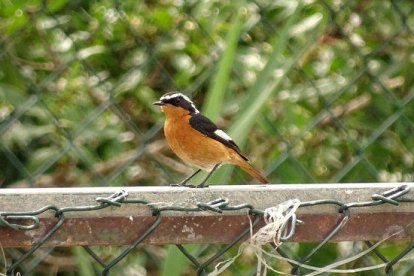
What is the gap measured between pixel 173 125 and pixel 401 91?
2.88 ft

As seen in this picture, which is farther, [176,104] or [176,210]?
[176,104]

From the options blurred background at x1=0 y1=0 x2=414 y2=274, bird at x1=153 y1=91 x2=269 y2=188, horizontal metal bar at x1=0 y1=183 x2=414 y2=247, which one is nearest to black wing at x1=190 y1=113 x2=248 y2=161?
bird at x1=153 y1=91 x2=269 y2=188

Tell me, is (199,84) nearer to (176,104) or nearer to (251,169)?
(176,104)

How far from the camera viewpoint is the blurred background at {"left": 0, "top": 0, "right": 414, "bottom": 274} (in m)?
3.14

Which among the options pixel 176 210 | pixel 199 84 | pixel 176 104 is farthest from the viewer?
pixel 199 84

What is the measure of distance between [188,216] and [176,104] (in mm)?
1274

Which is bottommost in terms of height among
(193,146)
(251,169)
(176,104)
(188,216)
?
(251,169)

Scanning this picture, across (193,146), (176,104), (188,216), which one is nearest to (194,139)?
(193,146)

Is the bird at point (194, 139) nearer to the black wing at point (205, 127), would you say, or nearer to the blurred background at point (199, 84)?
the black wing at point (205, 127)

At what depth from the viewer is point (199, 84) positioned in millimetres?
3109

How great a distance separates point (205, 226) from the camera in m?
1.69

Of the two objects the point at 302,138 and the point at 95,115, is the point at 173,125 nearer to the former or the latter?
the point at 95,115

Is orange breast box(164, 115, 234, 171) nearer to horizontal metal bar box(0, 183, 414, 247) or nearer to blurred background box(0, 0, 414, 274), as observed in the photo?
blurred background box(0, 0, 414, 274)

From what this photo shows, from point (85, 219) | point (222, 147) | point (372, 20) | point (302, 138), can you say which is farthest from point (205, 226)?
point (372, 20)
